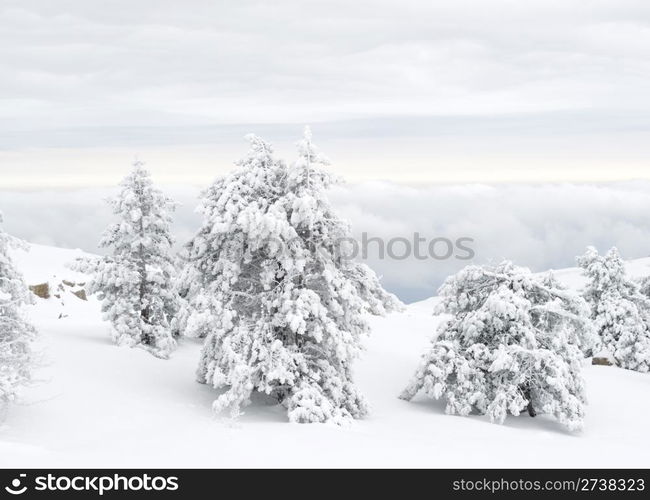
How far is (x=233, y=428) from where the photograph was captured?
18.9 m

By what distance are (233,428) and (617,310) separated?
2883cm

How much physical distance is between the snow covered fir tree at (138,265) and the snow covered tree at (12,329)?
9181 mm

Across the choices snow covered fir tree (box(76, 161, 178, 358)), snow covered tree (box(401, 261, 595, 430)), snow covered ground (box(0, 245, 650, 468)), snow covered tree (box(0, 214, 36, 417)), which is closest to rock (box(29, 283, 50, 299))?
snow covered ground (box(0, 245, 650, 468))

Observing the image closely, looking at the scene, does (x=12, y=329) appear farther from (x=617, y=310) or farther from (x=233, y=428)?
(x=617, y=310)

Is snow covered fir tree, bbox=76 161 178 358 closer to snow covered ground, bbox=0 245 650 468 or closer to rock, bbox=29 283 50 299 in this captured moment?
snow covered ground, bbox=0 245 650 468

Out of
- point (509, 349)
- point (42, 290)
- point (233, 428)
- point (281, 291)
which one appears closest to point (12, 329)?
point (233, 428)

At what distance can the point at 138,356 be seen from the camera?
27.8m

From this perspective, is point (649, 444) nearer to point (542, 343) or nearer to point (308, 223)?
point (542, 343)

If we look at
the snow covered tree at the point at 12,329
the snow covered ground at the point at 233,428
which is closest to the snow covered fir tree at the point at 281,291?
the snow covered ground at the point at 233,428

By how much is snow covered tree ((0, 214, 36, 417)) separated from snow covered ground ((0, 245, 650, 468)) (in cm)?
88

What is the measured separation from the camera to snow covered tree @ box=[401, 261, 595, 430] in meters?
24.1

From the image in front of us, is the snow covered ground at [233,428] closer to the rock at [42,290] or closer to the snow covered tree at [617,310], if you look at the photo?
the snow covered tree at [617,310]
